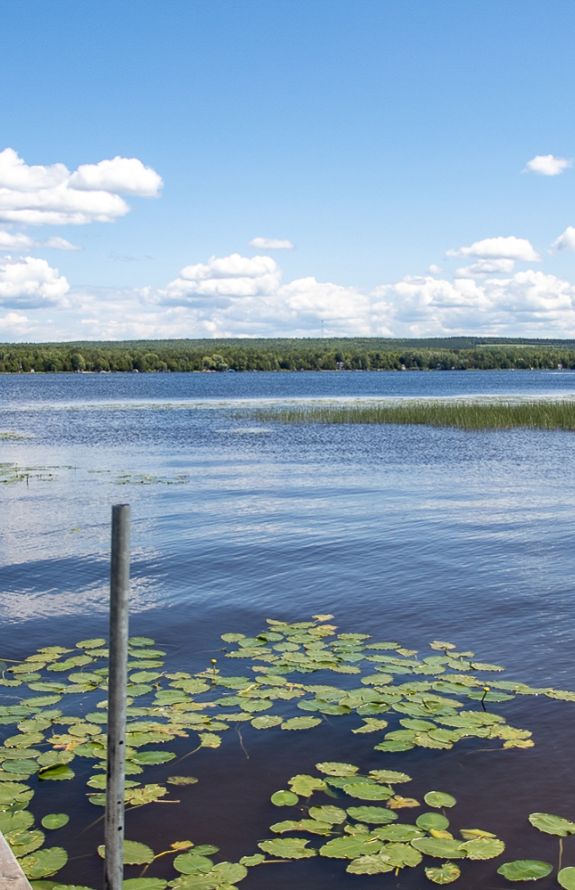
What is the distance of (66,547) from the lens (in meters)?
15.2

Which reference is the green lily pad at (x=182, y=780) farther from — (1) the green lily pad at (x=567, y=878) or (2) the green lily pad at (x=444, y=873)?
(1) the green lily pad at (x=567, y=878)

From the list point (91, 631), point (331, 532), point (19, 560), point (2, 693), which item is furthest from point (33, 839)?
point (331, 532)

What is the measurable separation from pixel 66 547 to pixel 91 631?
5.28 meters

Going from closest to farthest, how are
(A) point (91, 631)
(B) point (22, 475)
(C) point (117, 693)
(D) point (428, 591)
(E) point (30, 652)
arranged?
(C) point (117, 693) < (E) point (30, 652) < (A) point (91, 631) < (D) point (428, 591) < (B) point (22, 475)

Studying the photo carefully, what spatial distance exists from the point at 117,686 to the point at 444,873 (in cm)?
253

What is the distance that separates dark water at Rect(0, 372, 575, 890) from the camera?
6379 millimetres

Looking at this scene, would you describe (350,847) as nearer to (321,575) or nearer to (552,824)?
(552,824)

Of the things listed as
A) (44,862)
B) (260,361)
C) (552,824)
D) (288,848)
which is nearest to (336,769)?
(288,848)

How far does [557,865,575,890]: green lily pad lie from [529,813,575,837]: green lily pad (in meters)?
0.47

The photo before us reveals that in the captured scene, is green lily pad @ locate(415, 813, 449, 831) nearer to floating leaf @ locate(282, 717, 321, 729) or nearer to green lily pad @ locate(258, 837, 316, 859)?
green lily pad @ locate(258, 837, 316, 859)

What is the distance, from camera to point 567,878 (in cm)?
522

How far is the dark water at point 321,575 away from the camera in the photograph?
20.9ft

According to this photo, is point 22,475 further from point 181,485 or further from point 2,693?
point 2,693

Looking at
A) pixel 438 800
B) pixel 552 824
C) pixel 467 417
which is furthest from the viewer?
pixel 467 417
